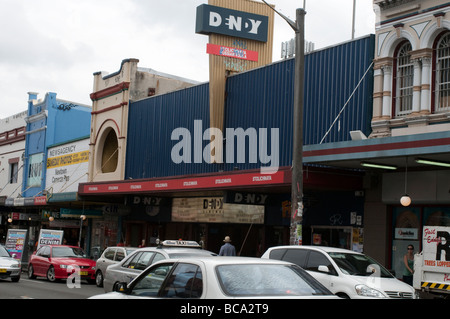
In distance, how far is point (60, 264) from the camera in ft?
79.2

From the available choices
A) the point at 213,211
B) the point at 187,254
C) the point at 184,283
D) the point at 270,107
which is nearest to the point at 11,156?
the point at 213,211

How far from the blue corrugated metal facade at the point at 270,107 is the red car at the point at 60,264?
6142mm

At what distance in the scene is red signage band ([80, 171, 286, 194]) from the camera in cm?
2130

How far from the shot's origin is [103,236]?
123 ft

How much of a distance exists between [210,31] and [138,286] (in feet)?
62.8

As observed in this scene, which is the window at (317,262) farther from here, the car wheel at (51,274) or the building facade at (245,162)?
the car wheel at (51,274)

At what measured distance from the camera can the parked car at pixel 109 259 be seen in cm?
2170

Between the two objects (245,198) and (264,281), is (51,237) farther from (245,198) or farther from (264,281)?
(264,281)

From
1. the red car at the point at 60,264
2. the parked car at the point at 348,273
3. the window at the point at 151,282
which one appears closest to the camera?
the window at the point at 151,282

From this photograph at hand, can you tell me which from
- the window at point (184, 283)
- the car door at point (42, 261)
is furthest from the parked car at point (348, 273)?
the car door at point (42, 261)

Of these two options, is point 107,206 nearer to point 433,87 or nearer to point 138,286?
point 433,87

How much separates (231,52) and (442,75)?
34.4 feet

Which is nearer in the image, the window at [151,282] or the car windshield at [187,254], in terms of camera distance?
the window at [151,282]
